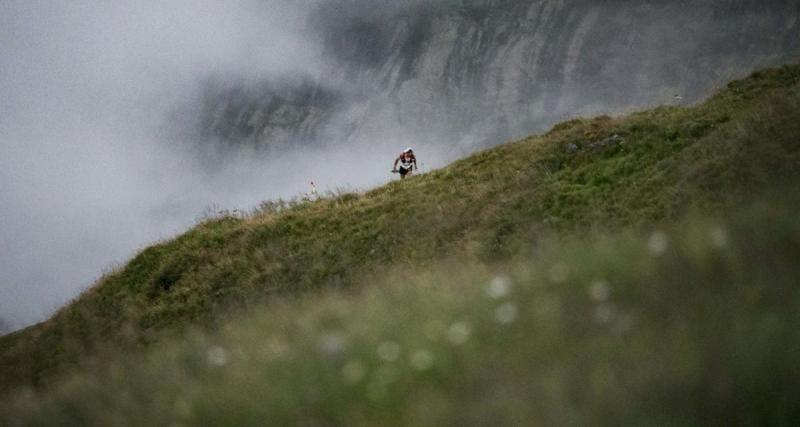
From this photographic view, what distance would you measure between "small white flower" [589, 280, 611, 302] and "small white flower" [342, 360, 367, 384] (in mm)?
1711

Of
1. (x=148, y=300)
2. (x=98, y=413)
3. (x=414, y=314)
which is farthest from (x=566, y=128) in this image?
(x=98, y=413)

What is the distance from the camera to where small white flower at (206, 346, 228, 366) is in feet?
18.3

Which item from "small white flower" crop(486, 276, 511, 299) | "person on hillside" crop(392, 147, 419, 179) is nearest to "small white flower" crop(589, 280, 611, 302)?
"small white flower" crop(486, 276, 511, 299)

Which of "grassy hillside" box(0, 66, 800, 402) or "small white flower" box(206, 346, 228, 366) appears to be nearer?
"small white flower" box(206, 346, 228, 366)

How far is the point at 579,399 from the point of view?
3.07 metres

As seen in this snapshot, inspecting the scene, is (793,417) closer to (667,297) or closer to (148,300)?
(667,297)

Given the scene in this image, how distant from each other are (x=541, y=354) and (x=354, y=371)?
50.5 inches

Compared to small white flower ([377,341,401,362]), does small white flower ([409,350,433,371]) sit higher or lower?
lower

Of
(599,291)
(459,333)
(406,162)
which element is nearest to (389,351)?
(459,333)

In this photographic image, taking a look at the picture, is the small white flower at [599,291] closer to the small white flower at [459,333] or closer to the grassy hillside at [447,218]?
the small white flower at [459,333]

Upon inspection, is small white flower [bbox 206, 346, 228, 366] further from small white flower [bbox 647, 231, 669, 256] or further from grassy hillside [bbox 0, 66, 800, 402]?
grassy hillside [bbox 0, 66, 800, 402]

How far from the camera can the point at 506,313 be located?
445 cm

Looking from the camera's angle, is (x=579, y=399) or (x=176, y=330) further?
(x=176, y=330)

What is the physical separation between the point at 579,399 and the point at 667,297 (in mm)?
1318
